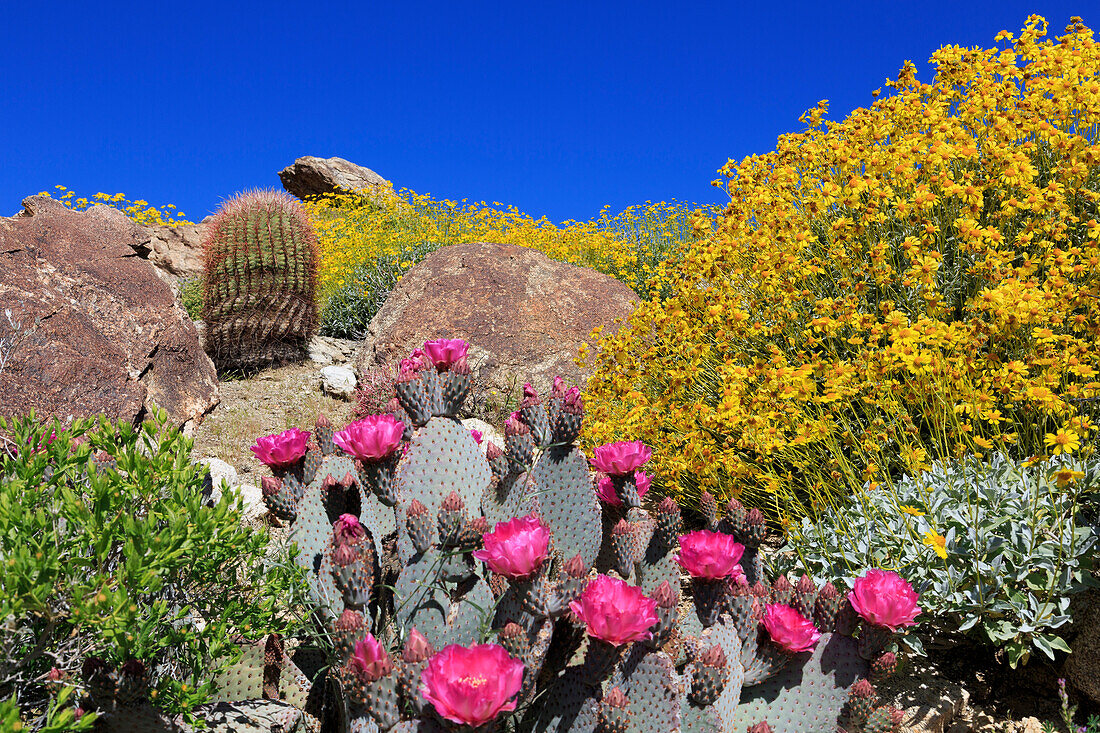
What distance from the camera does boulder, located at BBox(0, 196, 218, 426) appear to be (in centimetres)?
508

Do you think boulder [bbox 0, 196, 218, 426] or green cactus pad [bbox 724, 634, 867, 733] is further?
boulder [bbox 0, 196, 218, 426]

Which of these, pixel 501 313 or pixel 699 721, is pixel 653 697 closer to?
pixel 699 721

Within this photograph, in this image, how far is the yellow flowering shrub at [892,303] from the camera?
3100 millimetres

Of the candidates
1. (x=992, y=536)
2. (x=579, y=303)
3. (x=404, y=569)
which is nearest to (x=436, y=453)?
(x=404, y=569)

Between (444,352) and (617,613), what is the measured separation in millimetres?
1131

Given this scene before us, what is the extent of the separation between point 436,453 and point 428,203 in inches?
463

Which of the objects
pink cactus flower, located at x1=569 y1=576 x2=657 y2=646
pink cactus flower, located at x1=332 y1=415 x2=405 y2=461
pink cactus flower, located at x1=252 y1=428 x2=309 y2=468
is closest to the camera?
pink cactus flower, located at x1=569 y1=576 x2=657 y2=646

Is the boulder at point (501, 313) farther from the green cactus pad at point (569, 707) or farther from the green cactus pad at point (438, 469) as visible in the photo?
the green cactus pad at point (569, 707)

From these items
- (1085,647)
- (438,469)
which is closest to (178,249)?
(438,469)

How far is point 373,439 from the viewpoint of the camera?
2.13m

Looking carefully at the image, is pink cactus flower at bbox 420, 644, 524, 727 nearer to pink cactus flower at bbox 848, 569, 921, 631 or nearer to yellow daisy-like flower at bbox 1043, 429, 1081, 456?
pink cactus flower at bbox 848, 569, 921, 631

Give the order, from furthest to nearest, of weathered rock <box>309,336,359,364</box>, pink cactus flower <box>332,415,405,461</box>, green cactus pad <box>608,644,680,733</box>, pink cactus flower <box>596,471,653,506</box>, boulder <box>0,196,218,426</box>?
weathered rock <box>309,336,359,364</box>, boulder <box>0,196,218,426</box>, pink cactus flower <box>596,471,653,506</box>, pink cactus flower <box>332,415,405,461</box>, green cactus pad <box>608,644,680,733</box>

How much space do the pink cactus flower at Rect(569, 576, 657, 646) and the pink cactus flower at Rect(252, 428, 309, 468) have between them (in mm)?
1175

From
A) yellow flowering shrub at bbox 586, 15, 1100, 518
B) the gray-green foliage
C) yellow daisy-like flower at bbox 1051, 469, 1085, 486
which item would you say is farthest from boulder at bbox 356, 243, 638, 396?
yellow daisy-like flower at bbox 1051, 469, 1085, 486
